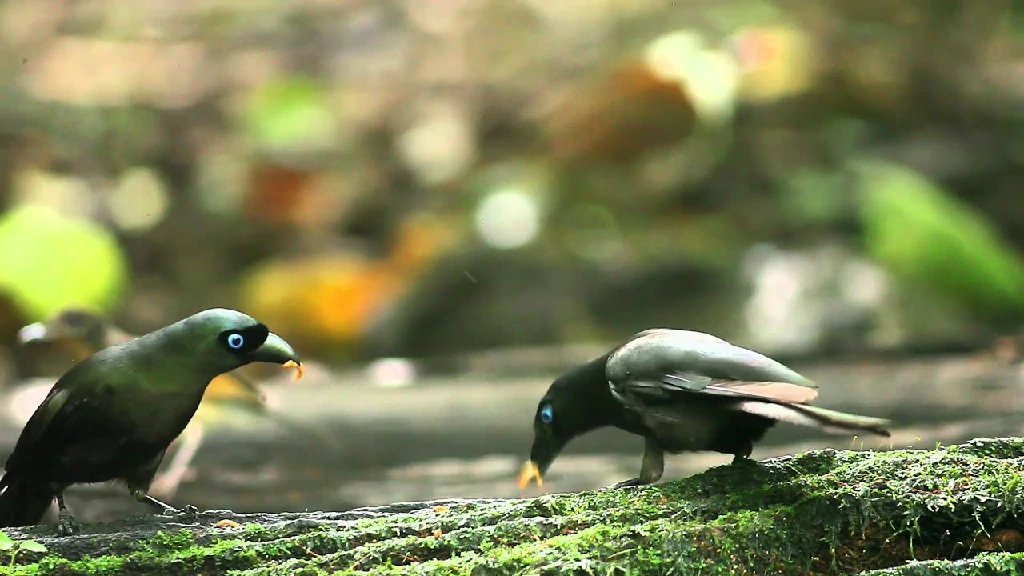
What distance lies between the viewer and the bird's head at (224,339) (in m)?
1.86

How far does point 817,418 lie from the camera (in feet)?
5.90

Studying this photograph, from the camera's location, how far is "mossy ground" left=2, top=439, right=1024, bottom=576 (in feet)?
5.39

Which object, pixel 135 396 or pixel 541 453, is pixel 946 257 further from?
pixel 135 396

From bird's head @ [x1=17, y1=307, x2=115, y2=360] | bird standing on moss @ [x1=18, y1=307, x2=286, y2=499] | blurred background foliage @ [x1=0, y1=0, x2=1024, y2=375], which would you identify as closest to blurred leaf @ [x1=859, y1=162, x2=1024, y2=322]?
blurred background foliage @ [x1=0, y1=0, x2=1024, y2=375]

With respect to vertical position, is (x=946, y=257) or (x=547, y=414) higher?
(x=946, y=257)

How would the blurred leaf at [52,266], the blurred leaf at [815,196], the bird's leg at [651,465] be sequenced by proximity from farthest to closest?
the blurred leaf at [815,196] → the blurred leaf at [52,266] → the bird's leg at [651,465]

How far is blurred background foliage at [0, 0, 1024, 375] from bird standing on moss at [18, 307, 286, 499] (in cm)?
252

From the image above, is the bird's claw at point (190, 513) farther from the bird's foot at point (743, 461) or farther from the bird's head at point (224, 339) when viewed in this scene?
the bird's foot at point (743, 461)

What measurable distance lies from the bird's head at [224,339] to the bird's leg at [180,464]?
113 cm

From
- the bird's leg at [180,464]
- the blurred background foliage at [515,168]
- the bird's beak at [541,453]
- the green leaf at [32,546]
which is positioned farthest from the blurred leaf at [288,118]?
the green leaf at [32,546]

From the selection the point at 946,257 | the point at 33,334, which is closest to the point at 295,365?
the point at 33,334

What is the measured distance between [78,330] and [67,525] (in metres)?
1.91

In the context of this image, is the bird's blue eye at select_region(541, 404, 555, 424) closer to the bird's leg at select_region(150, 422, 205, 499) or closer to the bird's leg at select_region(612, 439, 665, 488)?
the bird's leg at select_region(612, 439, 665, 488)

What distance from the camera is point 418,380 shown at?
5691mm
